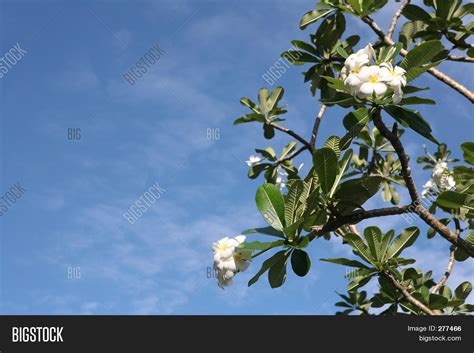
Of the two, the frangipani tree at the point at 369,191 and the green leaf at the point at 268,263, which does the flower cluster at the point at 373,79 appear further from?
the green leaf at the point at 268,263

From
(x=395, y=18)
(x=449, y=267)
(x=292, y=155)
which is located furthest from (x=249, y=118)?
(x=449, y=267)

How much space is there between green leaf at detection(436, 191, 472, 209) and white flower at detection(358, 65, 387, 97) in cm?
40

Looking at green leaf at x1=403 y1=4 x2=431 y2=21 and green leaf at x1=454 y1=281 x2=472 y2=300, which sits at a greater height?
green leaf at x1=403 y1=4 x2=431 y2=21

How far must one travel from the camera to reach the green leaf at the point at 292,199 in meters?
1.40

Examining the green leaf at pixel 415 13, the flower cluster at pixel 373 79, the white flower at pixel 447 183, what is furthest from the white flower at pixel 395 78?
the white flower at pixel 447 183

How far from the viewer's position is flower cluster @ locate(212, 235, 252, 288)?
61.2 inches

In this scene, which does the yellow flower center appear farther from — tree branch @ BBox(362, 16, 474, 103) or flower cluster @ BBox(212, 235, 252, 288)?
tree branch @ BBox(362, 16, 474, 103)

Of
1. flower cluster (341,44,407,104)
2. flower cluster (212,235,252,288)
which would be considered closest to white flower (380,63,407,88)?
flower cluster (341,44,407,104)

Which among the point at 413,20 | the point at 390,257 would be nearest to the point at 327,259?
the point at 390,257

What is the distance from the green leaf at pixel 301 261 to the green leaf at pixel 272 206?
0.10m
